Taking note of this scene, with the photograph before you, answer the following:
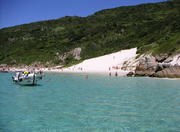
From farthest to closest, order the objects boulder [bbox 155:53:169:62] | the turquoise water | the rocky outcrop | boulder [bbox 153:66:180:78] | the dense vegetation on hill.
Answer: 1. the dense vegetation on hill
2. boulder [bbox 155:53:169:62]
3. the rocky outcrop
4. boulder [bbox 153:66:180:78]
5. the turquoise water

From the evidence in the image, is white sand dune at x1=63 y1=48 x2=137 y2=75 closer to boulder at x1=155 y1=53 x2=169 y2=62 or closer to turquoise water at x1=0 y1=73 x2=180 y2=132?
boulder at x1=155 y1=53 x2=169 y2=62

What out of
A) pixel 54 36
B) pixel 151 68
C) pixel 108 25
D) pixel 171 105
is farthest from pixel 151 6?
pixel 171 105

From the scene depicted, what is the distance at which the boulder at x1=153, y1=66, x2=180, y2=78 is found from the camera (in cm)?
4710

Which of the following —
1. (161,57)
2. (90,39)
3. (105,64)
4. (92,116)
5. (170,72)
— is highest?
(90,39)

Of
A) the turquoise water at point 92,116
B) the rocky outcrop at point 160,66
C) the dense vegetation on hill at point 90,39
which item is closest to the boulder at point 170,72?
the rocky outcrop at point 160,66

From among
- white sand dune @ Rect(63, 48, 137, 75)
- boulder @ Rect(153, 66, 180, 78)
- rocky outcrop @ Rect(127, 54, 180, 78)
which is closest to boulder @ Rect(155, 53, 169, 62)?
rocky outcrop @ Rect(127, 54, 180, 78)

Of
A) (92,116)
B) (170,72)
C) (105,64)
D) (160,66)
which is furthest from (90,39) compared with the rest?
(92,116)

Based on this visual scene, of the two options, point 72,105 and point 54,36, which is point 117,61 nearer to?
point 72,105

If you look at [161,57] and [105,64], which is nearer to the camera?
[161,57]

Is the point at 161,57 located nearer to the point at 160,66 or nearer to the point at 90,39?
the point at 160,66

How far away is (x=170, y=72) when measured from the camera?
48281mm

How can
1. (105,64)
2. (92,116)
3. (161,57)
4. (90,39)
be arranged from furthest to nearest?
(90,39) → (105,64) → (161,57) → (92,116)

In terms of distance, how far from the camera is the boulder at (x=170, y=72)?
47.1 meters

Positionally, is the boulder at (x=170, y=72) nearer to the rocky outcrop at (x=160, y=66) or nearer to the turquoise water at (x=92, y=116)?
the rocky outcrop at (x=160, y=66)
